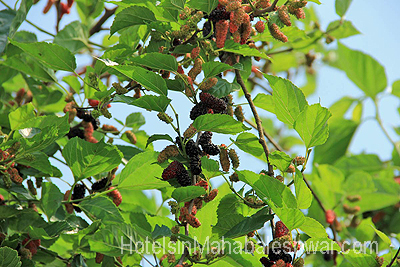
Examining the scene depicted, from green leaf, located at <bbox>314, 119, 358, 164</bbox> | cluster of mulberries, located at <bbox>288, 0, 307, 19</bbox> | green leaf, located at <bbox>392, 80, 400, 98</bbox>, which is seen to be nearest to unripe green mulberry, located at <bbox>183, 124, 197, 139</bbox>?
cluster of mulberries, located at <bbox>288, 0, 307, 19</bbox>

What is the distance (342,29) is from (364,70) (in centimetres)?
47

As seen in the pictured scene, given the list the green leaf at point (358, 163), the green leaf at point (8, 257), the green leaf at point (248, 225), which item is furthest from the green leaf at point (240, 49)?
the green leaf at point (358, 163)

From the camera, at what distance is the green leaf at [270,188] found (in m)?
0.70

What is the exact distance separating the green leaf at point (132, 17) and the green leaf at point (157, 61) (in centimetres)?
14

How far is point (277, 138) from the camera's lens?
263cm

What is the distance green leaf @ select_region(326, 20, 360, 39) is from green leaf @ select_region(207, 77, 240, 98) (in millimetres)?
809

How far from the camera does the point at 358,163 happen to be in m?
1.85

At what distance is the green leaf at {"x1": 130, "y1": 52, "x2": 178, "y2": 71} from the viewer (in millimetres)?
759

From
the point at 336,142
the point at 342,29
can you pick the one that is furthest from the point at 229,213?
the point at 336,142

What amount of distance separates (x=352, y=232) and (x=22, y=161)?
Answer: 4.08 feet

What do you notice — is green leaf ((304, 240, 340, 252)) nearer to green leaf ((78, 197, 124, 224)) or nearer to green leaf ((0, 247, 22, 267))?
green leaf ((78, 197, 124, 224))

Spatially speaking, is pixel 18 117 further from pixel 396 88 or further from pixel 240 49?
pixel 396 88

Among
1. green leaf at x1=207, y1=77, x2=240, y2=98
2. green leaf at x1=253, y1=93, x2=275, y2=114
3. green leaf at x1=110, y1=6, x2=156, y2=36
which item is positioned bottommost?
green leaf at x1=253, y1=93, x2=275, y2=114

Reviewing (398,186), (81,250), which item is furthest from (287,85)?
(398,186)
